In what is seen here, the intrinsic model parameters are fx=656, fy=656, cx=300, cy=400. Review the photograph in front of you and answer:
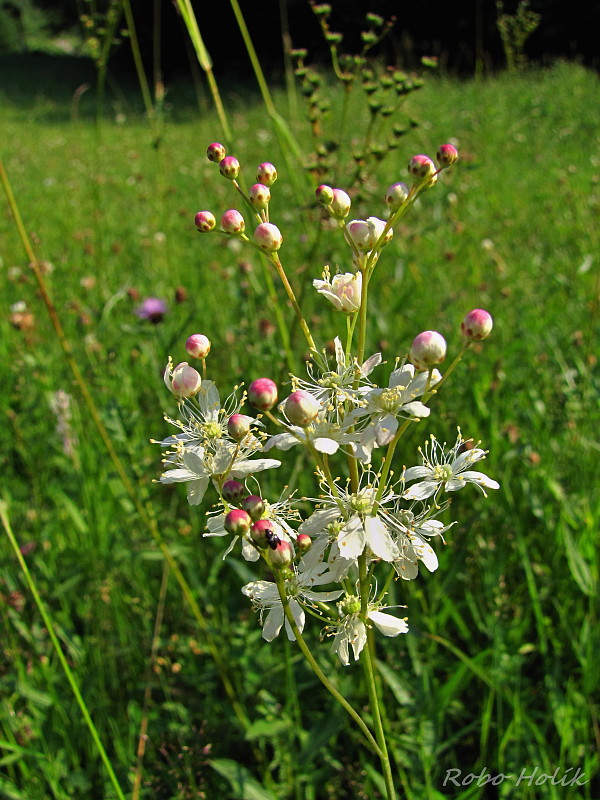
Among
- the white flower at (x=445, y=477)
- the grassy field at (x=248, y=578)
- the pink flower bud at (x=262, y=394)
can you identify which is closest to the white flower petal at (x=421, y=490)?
the white flower at (x=445, y=477)

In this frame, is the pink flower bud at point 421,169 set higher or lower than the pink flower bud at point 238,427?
higher

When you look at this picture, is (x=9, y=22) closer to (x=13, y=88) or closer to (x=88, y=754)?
(x=13, y=88)

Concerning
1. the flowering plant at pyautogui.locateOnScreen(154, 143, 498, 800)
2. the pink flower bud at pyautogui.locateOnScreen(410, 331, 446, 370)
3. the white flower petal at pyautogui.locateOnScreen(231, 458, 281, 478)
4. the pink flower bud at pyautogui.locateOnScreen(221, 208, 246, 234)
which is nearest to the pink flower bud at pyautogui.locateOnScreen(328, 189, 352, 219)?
the flowering plant at pyautogui.locateOnScreen(154, 143, 498, 800)

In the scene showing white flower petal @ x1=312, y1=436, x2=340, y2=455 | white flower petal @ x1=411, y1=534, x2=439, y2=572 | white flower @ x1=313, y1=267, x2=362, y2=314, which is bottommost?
white flower petal @ x1=411, y1=534, x2=439, y2=572

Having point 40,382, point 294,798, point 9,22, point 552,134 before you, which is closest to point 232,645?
point 294,798

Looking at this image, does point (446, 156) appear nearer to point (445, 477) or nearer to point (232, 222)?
point (232, 222)

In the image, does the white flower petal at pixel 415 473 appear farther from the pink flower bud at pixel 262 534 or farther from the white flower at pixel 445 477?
the pink flower bud at pixel 262 534

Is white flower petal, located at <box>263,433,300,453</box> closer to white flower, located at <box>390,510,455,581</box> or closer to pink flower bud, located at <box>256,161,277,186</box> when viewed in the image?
white flower, located at <box>390,510,455,581</box>

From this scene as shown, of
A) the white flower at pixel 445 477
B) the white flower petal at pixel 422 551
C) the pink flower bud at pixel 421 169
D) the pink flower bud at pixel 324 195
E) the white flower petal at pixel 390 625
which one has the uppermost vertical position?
the pink flower bud at pixel 421 169
